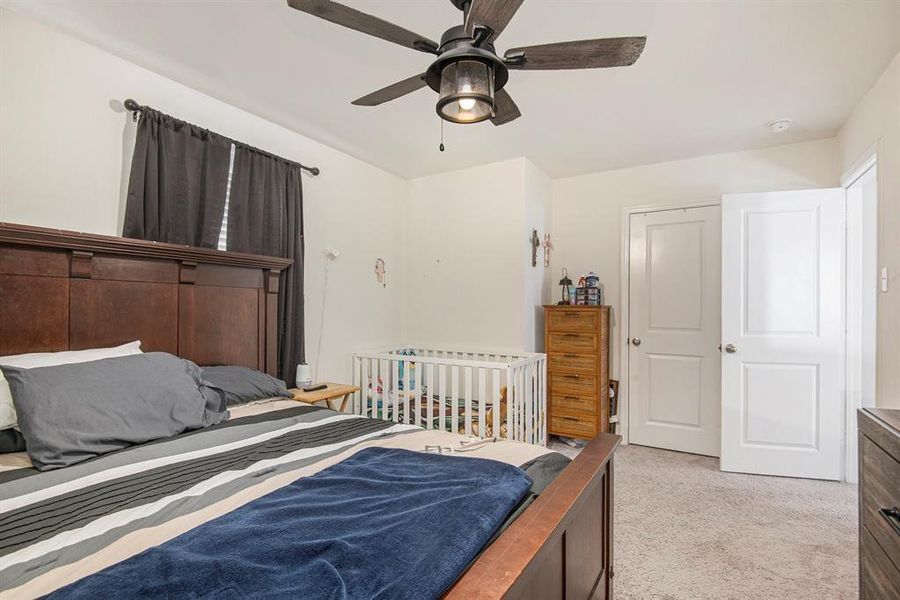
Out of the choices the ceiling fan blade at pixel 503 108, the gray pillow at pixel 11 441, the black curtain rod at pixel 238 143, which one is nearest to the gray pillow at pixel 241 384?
the gray pillow at pixel 11 441

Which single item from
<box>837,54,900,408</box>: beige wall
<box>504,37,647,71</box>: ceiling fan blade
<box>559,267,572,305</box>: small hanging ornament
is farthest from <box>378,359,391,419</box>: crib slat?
<box>837,54,900,408</box>: beige wall

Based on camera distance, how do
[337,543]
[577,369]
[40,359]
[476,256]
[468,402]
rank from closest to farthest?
1. [337,543]
2. [40,359]
3. [468,402]
4. [577,369]
5. [476,256]

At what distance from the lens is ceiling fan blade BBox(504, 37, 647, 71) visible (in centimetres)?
138

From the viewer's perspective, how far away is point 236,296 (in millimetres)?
2635

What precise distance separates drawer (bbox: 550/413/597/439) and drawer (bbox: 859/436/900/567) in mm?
2167

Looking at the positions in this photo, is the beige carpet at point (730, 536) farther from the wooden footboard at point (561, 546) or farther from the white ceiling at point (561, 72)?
the white ceiling at point (561, 72)

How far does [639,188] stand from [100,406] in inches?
159

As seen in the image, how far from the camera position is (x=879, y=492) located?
4.49 feet

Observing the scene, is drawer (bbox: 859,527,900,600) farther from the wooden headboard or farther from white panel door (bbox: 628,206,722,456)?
the wooden headboard

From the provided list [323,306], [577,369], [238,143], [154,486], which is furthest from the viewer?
[577,369]

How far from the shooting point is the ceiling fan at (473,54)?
4.42ft

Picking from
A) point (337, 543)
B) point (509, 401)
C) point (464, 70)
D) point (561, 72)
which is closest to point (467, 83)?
point (464, 70)

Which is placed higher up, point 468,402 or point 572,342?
point 572,342

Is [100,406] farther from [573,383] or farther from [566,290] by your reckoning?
[566,290]
